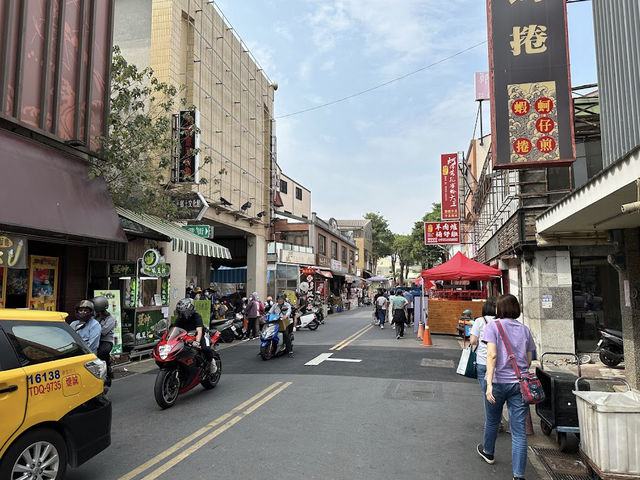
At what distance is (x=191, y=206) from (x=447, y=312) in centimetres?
1029

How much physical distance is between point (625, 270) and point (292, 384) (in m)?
6.51

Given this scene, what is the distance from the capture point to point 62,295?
1123cm

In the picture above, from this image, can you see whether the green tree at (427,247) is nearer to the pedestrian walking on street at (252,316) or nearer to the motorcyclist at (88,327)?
the pedestrian walking on street at (252,316)

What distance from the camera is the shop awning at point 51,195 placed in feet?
26.6

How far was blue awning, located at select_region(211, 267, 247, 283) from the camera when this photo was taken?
3194 cm

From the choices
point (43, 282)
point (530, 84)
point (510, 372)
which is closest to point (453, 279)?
point (530, 84)

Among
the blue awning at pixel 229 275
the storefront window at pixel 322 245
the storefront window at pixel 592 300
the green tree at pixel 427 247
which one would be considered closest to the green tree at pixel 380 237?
the green tree at pixel 427 247

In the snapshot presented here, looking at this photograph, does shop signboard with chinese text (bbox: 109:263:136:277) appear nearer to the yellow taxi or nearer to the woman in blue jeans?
the yellow taxi

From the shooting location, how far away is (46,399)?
3943mm

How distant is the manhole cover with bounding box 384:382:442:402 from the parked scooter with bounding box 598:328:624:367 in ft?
15.4

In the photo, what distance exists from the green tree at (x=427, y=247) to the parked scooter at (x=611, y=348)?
35856 mm

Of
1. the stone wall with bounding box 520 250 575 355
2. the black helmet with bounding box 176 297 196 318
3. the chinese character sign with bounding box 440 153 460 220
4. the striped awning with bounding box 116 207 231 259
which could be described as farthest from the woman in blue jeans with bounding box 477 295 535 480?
the chinese character sign with bounding box 440 153 460 220

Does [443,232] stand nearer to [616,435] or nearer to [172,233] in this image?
[172,233]

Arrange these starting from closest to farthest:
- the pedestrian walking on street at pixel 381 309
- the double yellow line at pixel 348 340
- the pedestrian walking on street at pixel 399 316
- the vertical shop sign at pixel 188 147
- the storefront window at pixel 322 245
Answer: the double yellow line at pixel 348 340
the vertical shop sign at pixel 188 147
the pedestrian walking on street at pixel 399 316
the pedestrian walking on street at pixel 381 309
the storefront window at pixel 322 245
